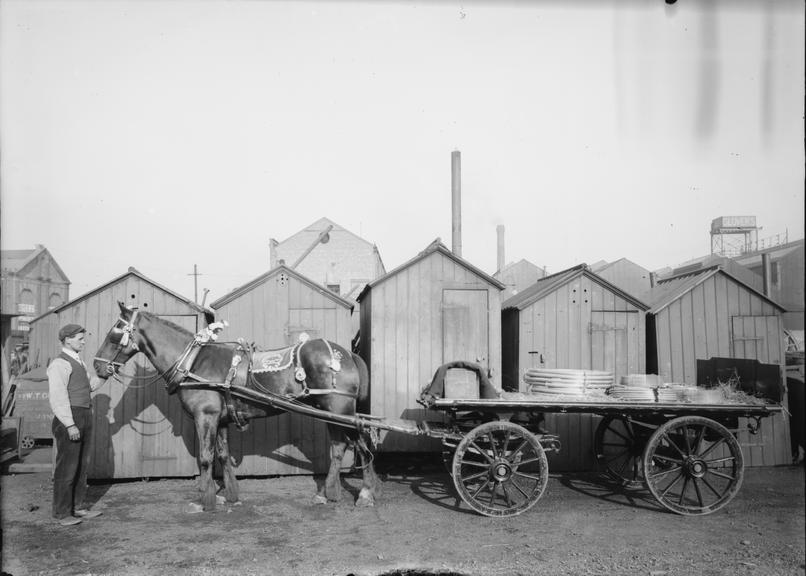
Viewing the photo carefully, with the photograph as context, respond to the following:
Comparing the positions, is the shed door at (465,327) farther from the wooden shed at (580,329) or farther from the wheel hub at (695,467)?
the wheel hub at (695,467)

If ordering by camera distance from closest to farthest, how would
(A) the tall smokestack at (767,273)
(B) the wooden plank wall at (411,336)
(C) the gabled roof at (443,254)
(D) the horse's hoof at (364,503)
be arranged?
1. (D) the horse's hoof at (364,503)
2. (B) the wooden plank wall at (411,336)
3. (C) the gabled roof at (443,254)
4. (A) the tall smokestack at (767,273)

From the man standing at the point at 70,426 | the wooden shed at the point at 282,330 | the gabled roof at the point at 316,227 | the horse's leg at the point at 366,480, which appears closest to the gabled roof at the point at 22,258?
the gabled roof at the point at 316,227

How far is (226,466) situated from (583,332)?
648 cm

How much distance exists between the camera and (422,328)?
9672mm

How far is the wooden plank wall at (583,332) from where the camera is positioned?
9.88 m

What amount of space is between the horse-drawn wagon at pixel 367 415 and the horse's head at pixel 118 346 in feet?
0.04

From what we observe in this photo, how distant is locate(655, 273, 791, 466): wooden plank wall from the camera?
32.8 ft

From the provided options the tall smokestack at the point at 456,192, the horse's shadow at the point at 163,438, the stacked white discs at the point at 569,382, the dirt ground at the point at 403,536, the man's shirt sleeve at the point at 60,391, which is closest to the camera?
the dirt ground at the point at 403,536

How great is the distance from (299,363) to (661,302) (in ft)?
22.8

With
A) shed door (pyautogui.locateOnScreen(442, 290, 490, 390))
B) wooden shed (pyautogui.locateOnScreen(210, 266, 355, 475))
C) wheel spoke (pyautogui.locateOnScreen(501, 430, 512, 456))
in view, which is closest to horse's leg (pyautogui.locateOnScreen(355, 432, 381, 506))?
wooden shed (pyautogui.locateOnScreen(210, 266, 355, 475))

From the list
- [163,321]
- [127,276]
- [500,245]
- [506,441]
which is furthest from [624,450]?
[500,245]

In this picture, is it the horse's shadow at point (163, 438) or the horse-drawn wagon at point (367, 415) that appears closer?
the horse-drawn wagon at point (367, 415)

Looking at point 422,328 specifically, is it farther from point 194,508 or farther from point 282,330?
point 194,508

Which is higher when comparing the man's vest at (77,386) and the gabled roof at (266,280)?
the gabled roof at (266,280)
